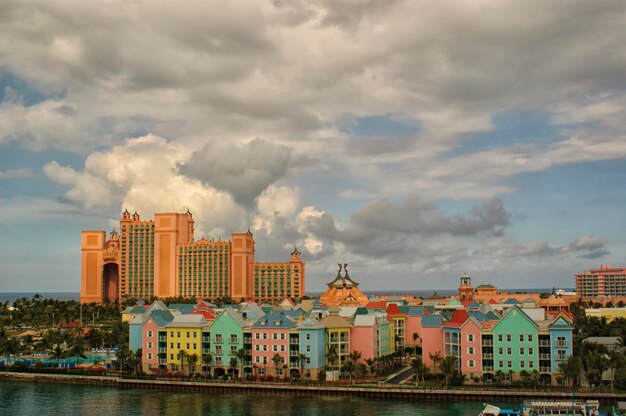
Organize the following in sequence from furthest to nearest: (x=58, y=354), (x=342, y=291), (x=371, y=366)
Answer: (x=342, y=291)
(x=58, y=354)
(x=371, y=366)

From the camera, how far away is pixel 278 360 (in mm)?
101062

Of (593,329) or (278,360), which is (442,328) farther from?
(593,329)

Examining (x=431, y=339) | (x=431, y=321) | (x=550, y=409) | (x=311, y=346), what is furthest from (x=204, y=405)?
(x=550, y=409)

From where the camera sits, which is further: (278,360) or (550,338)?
(278,360)

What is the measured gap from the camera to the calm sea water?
83.8m

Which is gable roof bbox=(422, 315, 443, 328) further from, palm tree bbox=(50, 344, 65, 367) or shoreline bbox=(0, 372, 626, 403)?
palm tree bbox=(50, 344, 65, 367)

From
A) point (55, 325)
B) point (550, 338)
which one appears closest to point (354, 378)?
point (550, 338)

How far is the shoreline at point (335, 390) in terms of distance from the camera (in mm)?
86312

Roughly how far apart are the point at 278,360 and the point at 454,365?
23867 mm

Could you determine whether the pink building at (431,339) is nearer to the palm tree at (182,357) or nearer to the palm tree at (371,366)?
the palm tree at (371,366)

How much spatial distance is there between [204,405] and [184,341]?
1990 cm

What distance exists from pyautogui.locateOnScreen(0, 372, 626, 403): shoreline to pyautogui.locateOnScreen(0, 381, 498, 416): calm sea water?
168 centimetres

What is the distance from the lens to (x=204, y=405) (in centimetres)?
8875

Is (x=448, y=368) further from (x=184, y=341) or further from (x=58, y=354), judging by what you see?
(x=58, y=354)
